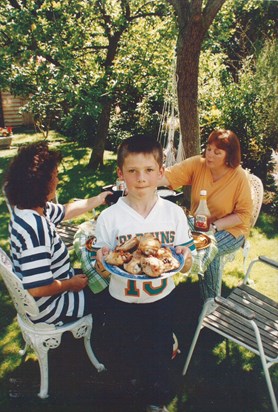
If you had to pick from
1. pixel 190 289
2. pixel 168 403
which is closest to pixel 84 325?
pixel 168 403

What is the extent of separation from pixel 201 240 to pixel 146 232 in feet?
2.25

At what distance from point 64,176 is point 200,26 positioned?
494cm

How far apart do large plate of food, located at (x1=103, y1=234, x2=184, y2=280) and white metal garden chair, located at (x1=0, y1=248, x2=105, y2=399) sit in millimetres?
638

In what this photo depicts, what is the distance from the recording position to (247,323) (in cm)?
274

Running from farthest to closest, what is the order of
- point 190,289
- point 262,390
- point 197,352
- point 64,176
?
point 64,176 → point 190,289 → point 197,352 → point 262,390

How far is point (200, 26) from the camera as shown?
413 centimetres

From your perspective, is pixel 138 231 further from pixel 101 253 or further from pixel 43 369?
pixel 43 369

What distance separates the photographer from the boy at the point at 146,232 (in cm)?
217

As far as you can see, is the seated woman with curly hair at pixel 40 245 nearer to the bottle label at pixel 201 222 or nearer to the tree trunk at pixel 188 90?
the bottle label at pixel 201 222

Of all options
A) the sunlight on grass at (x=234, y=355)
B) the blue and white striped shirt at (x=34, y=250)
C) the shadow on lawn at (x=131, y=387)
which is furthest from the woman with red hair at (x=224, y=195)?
the blue and white striped shirt at (x=34, y=250)

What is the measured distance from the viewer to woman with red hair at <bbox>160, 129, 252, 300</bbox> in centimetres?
344

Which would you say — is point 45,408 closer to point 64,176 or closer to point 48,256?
point 48,256

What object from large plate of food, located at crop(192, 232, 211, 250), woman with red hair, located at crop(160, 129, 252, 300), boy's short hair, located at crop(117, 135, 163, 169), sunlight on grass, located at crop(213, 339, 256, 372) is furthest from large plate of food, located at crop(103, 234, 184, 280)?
sunlight on grass, located at crop(213, 339, 256, 372)

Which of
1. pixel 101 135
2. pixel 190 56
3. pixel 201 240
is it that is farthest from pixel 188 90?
pixel 101 135
